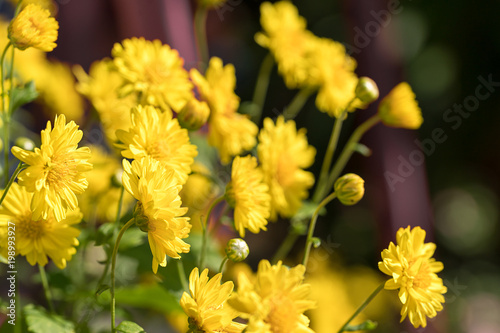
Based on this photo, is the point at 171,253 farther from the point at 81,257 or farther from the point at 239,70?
the point at 239,70

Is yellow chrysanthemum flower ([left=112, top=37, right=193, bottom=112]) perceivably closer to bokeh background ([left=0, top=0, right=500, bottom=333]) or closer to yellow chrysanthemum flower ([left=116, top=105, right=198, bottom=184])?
yellow chrysanthemum flower ([left=116, top=105, right=198, bottom=184])

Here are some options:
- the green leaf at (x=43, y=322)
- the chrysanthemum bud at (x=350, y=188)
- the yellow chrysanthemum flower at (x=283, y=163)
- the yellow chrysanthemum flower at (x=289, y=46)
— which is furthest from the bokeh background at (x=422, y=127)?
the green leaf at (x=43, y=322)

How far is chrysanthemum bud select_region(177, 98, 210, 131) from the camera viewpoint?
1.61ft

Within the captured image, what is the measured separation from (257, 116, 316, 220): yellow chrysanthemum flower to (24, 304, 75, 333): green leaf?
0.24 m

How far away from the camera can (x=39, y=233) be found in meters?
0.43

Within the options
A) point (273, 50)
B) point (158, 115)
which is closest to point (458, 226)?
point (273, 50)

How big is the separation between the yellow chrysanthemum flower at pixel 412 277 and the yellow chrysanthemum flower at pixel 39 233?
0.26m

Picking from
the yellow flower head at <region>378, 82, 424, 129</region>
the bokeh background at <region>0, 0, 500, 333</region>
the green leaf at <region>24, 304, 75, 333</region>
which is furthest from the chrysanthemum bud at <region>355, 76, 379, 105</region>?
the bokeh background at <region>0, 0, 500, 333</region>

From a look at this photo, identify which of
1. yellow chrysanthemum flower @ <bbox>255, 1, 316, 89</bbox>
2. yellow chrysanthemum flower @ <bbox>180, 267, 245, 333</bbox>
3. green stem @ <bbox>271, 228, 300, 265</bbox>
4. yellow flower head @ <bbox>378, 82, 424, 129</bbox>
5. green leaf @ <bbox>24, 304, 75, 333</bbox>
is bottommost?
green leaf @ <bbox>24, 304, 75, 333</bbox>

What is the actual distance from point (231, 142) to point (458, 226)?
1.00 metres

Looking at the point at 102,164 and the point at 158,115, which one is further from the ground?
the point at 158,115

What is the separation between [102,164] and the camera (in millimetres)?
569

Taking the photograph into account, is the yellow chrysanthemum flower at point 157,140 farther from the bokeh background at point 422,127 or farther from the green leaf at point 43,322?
the bokeh background at point 422,127

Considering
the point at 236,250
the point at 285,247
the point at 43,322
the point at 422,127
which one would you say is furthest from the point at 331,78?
the point at 422,127
